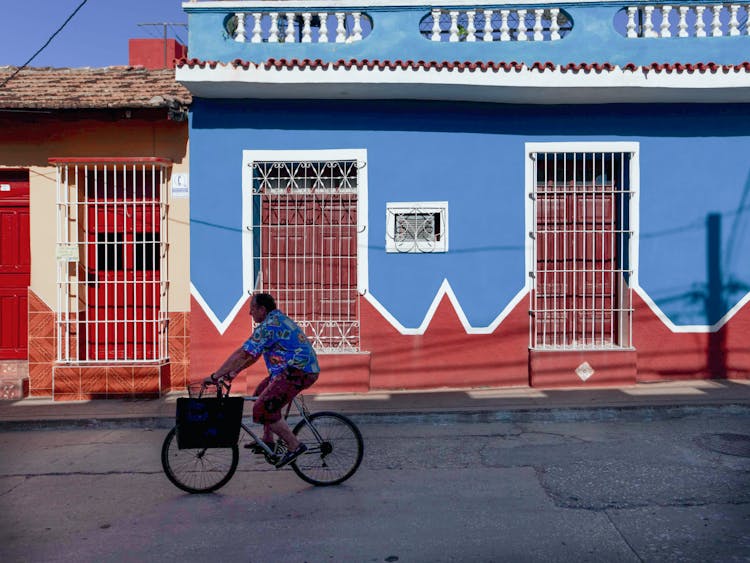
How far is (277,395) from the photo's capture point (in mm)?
4980

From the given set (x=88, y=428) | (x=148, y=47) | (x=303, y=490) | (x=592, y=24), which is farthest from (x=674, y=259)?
(x=148, y=47)

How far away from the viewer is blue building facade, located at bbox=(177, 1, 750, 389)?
28.1 feet

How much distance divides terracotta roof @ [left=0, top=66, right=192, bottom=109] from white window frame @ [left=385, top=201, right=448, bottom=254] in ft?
9.19

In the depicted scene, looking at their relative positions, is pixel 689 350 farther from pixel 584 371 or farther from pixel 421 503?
pixel 421 503

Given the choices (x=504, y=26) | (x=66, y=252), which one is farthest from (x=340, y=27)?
(x=66, y=252)

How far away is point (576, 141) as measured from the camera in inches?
343

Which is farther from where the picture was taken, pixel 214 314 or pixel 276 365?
pixel 214 314

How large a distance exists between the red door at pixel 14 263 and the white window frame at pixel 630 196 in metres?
6.18

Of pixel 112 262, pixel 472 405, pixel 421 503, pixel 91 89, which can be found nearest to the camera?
pixel 421 503

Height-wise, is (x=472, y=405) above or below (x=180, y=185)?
below

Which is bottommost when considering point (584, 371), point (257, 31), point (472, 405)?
point (472, 405)

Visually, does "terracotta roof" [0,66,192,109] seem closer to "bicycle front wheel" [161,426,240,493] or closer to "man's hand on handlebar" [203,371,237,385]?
"man's hand on handlebar" [203,371,237,385]

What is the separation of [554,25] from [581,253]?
2771 millimetres

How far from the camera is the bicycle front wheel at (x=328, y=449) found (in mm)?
5164
